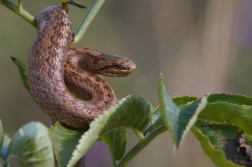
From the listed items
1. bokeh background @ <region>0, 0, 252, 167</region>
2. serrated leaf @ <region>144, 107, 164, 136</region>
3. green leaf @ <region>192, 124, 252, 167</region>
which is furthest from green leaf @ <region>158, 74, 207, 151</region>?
bokeh background @ <region>0, 0, 252, 167</region>

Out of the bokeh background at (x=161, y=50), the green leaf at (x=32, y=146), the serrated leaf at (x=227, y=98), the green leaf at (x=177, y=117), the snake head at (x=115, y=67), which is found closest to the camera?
the green leaf at (x=177, y=117)

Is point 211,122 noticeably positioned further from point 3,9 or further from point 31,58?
point 3,9

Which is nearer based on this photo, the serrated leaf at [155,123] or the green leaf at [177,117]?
the green leaf at [177,117]

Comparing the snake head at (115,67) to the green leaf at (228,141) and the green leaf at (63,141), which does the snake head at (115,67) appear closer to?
the green leaf at (63,141)

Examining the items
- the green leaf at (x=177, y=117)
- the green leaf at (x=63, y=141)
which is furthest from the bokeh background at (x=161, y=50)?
the green leaf at (x=177, y=117)

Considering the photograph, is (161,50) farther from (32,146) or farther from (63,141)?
(32,146)

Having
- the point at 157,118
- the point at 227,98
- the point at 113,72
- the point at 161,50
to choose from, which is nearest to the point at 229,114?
the point at 227,98
